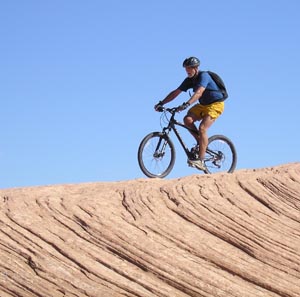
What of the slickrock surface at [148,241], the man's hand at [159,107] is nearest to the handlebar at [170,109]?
the man's hand at [159,107]

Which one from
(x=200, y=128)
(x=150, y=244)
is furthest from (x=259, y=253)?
(x=200, y=128)

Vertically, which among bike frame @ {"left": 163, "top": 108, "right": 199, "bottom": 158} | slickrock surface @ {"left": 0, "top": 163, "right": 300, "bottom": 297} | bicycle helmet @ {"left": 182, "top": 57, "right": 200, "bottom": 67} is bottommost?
slickrock surface @ {"left": 0, "top": 163, "right": 300, "bottom": 297}

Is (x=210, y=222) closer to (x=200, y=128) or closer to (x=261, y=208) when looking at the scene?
(x=261, y=208)

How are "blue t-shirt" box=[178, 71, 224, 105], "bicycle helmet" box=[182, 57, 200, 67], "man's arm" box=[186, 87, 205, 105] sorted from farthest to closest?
"blue t-shirt" box=[178, 71, 224, 105] < "bicycle helmet" box=[182, 57, 200, 67] < "man's arm" box=[186, 87, 205, 105]

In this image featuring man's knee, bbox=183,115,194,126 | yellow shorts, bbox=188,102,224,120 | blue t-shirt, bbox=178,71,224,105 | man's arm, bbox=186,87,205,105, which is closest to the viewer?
man's arm, bbox=186,87,205,105

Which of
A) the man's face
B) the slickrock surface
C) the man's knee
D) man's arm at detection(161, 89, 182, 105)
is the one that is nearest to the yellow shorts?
the man's knee

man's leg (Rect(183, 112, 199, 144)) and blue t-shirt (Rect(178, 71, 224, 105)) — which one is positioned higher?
blue t-shirt (Rect(178, 71, 224, 105))

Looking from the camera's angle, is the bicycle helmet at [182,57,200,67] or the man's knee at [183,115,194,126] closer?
the bicycle helmet at [182,57,200,67]

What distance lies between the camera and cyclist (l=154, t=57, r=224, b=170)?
1552 cm

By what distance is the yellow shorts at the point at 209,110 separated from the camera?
15.9 meters

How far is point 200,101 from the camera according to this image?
1590 centimetres

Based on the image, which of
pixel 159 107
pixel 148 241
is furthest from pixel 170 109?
pixel 148 241

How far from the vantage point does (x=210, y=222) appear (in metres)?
12.3

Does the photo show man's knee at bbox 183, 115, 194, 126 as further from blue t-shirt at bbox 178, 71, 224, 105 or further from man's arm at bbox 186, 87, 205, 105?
man's arm at bbox 186, 87, 205, 105
